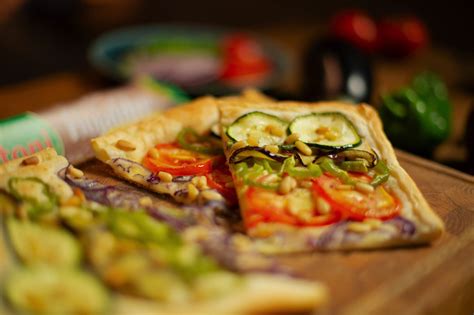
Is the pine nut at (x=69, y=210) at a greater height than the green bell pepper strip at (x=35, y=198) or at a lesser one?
lesser

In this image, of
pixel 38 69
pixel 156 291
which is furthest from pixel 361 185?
pixel 38 69

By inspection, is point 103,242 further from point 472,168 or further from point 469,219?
point 472,168

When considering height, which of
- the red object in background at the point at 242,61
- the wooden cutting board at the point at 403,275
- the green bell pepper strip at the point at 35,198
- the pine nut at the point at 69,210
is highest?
the red object in background at the point at 242,61

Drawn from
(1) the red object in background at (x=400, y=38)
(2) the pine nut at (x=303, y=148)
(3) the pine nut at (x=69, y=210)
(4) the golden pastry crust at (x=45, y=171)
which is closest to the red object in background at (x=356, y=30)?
(1) the red object in background at (x=400, y=38)

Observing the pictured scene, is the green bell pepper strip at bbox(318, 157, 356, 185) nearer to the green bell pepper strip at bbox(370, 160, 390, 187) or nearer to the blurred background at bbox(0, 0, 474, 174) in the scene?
the green bell pepper strip at bbox(370, 160, 390, 187)

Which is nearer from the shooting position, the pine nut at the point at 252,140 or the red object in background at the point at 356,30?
the pine nut at the point at 252,140

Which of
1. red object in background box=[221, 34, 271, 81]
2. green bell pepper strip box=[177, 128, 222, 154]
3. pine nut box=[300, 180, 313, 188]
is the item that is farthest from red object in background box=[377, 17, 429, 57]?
pine nut box=[300, 180, 313, 188]

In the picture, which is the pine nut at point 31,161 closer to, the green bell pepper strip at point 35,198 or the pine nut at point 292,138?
the green bell pepper strip at point 35,198
